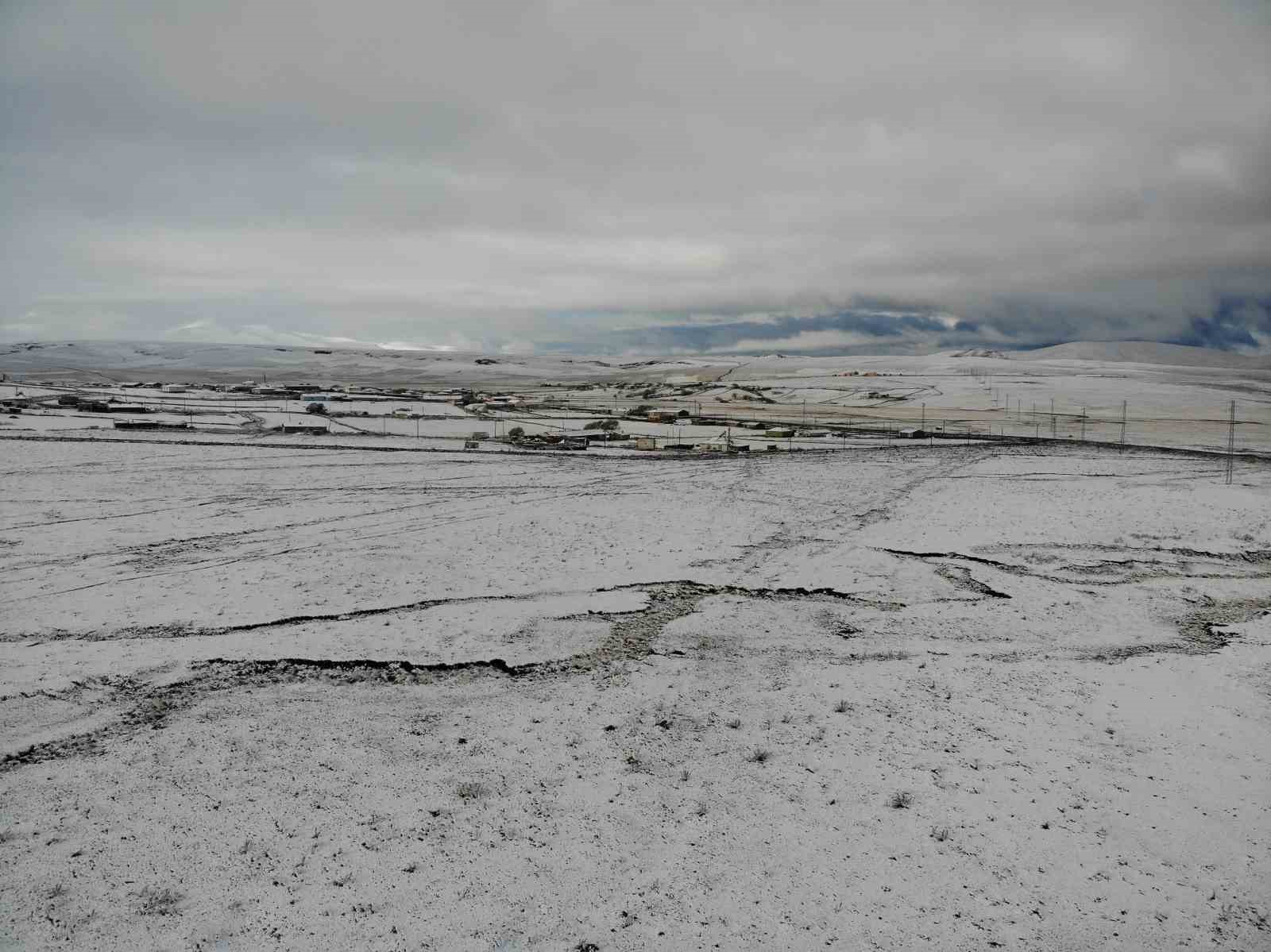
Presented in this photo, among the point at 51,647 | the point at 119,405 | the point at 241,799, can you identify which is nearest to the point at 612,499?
the point at 51,647

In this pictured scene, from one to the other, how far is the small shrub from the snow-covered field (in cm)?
2

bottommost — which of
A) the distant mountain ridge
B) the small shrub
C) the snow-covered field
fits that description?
the small shrub

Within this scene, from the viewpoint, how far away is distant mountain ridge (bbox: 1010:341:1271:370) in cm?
13300

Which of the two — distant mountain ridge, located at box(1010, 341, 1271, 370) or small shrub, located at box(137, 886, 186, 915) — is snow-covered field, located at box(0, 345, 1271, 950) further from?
distant mountain ridge, located at box(1010, 341, 1271, 370)

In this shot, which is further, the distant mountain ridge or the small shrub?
the distant mountain ridge

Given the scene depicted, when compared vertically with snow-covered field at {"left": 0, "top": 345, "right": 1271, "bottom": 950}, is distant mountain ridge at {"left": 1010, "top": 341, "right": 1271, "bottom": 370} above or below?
above

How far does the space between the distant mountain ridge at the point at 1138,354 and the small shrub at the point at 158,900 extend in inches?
5883

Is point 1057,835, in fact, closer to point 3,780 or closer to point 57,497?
point 3,780

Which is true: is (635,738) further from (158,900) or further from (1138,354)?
(1138,354)

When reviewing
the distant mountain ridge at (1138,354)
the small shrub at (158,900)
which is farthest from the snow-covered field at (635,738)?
the distant mountain ridge at (1138,354)

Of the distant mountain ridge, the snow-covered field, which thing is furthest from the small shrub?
the distant mountain ridge

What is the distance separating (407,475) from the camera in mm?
17531

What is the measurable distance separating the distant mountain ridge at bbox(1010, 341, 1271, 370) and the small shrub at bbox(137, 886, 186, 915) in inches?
5883

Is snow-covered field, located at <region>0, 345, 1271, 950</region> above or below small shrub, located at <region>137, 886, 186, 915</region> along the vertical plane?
above
